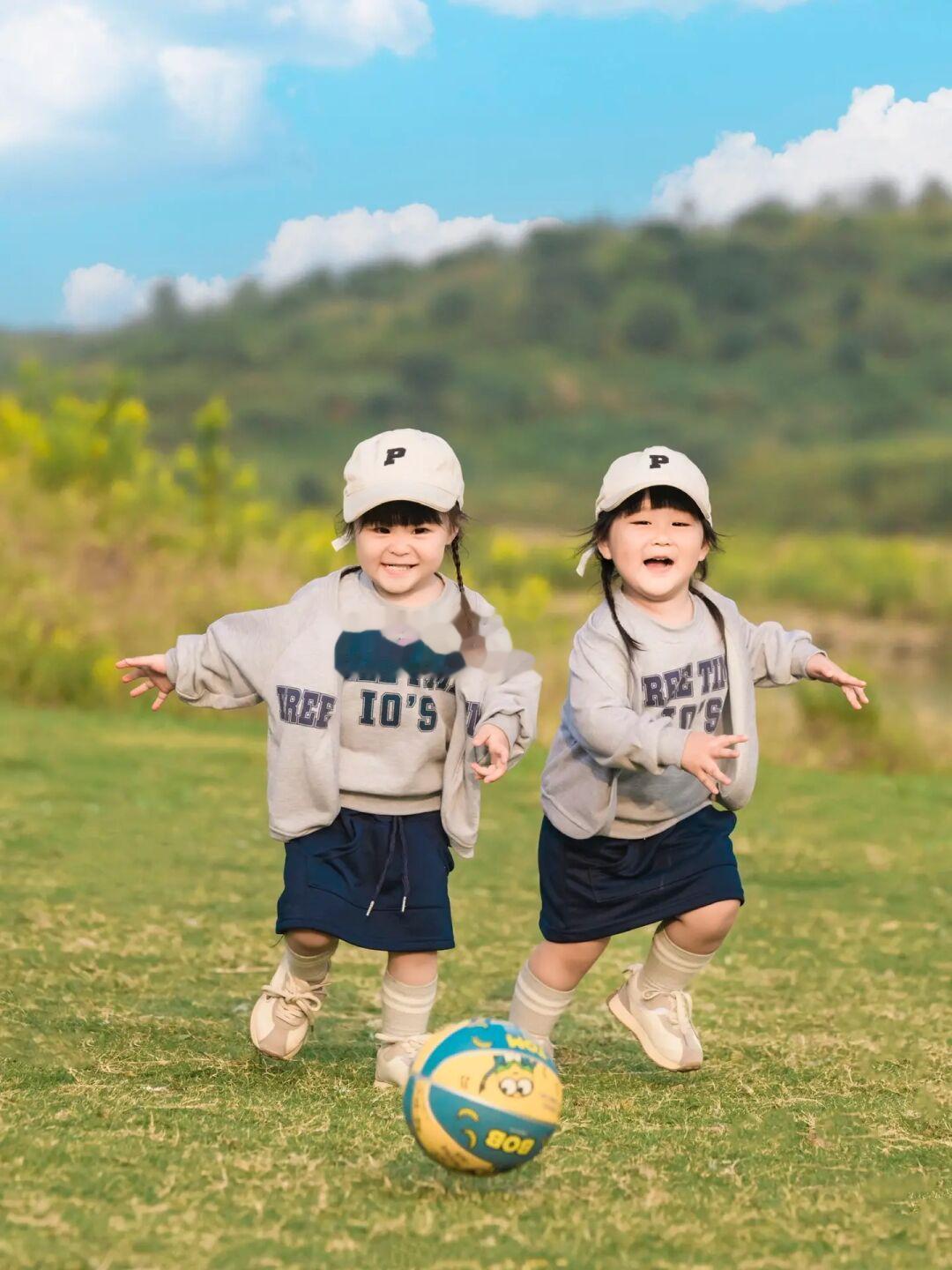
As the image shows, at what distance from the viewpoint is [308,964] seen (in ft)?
14.3

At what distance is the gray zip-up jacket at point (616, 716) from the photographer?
4.11m

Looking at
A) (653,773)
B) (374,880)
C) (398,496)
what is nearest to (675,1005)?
(653,773)

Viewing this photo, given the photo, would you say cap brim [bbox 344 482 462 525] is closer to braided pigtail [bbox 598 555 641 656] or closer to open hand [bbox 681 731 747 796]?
braided pigtail [bbox 598 555 641 656]

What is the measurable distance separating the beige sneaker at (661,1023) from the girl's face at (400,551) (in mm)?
1203

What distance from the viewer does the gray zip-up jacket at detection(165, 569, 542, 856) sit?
4.19 meters


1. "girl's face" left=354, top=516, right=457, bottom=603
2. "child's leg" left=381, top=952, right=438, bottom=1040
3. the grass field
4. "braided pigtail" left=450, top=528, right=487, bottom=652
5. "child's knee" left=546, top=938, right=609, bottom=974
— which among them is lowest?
the grass field

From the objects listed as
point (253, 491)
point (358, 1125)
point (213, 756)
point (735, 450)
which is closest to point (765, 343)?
point (735, 450)

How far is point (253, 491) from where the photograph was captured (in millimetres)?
18203

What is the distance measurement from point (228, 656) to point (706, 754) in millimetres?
1201

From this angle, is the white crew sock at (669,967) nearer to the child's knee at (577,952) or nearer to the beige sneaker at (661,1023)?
the beige sneaker at (661,1023)

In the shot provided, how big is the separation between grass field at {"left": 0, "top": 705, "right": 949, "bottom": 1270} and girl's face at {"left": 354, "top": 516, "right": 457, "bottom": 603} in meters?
1.19

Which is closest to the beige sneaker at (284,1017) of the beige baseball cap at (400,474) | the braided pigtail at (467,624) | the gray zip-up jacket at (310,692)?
the gray zip-up jacket at (310,692)

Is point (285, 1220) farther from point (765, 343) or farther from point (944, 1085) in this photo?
point (765, 343)

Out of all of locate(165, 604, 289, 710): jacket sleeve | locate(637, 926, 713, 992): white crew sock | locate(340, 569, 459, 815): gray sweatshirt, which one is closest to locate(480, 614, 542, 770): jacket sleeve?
locate(340, 569, 459, 815): gray sweatshirt
